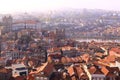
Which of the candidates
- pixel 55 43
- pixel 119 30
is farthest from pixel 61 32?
pixel 119 30

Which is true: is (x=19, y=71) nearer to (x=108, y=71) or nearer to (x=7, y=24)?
(x=108, y=71)

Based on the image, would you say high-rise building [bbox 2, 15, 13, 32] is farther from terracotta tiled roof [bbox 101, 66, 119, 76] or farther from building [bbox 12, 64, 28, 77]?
terracotta tiled roof [bbox 101, 66, 119, 76]

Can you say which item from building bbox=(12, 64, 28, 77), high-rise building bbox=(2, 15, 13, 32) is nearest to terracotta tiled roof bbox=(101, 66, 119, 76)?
building bbox=(12, 64, 28, 77)

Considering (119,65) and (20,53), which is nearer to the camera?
(119,65)

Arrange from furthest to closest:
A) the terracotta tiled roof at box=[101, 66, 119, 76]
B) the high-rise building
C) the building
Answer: the high-rise building
the building
the terracotta tiled roof at box=[101, 66, 119, 76]

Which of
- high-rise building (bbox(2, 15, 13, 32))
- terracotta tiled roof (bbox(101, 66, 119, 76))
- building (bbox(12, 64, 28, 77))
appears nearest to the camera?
terracotta tiled roof (bbox(101, 66, 119, 76))

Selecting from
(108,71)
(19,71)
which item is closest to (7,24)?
(19,71)

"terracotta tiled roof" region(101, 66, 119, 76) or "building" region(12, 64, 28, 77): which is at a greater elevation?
"terracotta tiled roof" region(101, 66, 119, 76)

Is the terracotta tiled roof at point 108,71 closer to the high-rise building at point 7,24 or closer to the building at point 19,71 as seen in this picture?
the building at point 19,71

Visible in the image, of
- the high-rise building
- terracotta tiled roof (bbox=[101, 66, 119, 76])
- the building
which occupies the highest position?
terracotta tiled roof (bbox=[101, 66, 119, 76])

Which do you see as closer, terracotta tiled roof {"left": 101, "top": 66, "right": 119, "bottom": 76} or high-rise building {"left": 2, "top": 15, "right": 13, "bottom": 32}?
terracotta tiled roof {"left": 101, "top": 66, "right": 119, "bottom": 76}

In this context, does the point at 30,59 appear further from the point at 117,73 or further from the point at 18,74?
the point at 117,73
